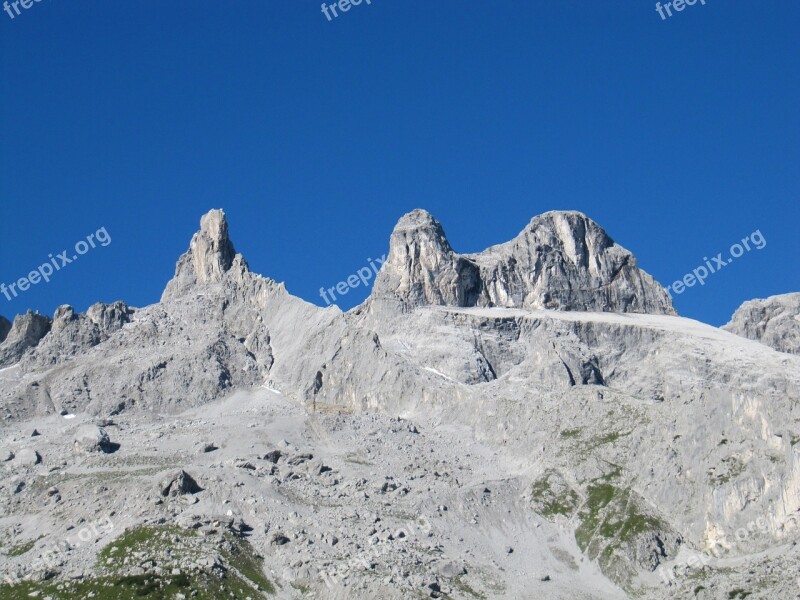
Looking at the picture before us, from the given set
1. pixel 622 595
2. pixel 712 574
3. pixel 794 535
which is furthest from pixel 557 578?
pixel 794 535

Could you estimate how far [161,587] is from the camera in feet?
582

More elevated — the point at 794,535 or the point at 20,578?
the point at 20,578

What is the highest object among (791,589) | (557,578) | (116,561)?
(116,561)

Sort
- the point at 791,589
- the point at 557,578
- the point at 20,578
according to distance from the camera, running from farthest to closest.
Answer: the point at 557,578
the point at 20,578
the point at 791,589

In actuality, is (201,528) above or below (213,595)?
above

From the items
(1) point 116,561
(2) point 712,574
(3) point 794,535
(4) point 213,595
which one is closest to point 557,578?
(2) point 712,574

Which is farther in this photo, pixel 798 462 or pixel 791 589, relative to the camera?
pixel 798 462

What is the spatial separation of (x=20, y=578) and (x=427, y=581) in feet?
195

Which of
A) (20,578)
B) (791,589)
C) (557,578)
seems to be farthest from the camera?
(557,578)

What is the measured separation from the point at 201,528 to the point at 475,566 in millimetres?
43317

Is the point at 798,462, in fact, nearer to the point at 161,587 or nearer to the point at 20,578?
the point at 161,587

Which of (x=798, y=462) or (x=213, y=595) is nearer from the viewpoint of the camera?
(x=213, y=595)

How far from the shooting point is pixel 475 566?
19800 centimetres

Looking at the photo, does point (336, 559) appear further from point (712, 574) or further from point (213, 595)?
point (712, 574)
